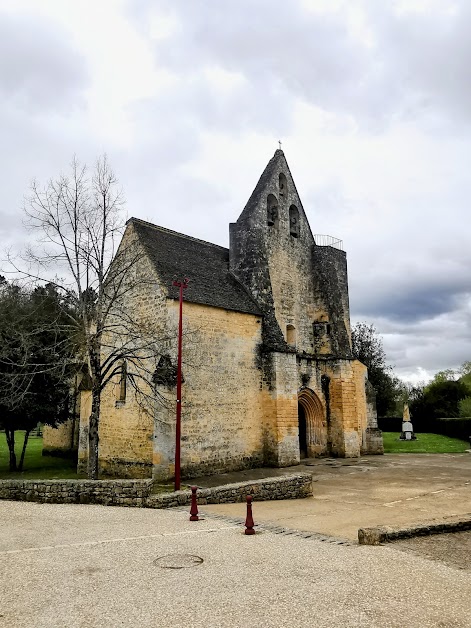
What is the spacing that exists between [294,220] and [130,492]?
18688 millimetres

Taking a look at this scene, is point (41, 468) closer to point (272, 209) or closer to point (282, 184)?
point (272, 209)

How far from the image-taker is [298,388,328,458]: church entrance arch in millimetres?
24750

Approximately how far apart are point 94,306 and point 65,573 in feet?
33.7

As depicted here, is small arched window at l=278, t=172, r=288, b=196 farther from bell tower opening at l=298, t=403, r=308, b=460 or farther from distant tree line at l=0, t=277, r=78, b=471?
distant tree line at l=0, t=277, r=78, b=471

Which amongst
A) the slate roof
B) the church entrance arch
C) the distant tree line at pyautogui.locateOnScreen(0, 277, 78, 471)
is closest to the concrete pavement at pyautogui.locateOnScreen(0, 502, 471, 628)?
the distant tree line at pyautogui.locateOnScreen(0, 277, 78, 471)

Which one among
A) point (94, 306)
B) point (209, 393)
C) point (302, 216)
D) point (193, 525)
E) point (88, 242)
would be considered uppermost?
point (302, 216)

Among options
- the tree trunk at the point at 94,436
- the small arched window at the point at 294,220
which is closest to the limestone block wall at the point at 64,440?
the tree trunk at the point at 94,436

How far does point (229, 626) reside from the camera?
16.6ft

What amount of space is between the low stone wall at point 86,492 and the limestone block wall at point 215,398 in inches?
166

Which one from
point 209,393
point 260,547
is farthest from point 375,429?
point 260,547

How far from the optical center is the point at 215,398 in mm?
19562

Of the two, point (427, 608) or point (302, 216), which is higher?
point (302, 216)

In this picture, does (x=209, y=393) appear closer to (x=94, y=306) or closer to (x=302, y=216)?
(x=94, y=306)

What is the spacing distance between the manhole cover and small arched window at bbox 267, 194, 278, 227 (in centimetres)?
1995
